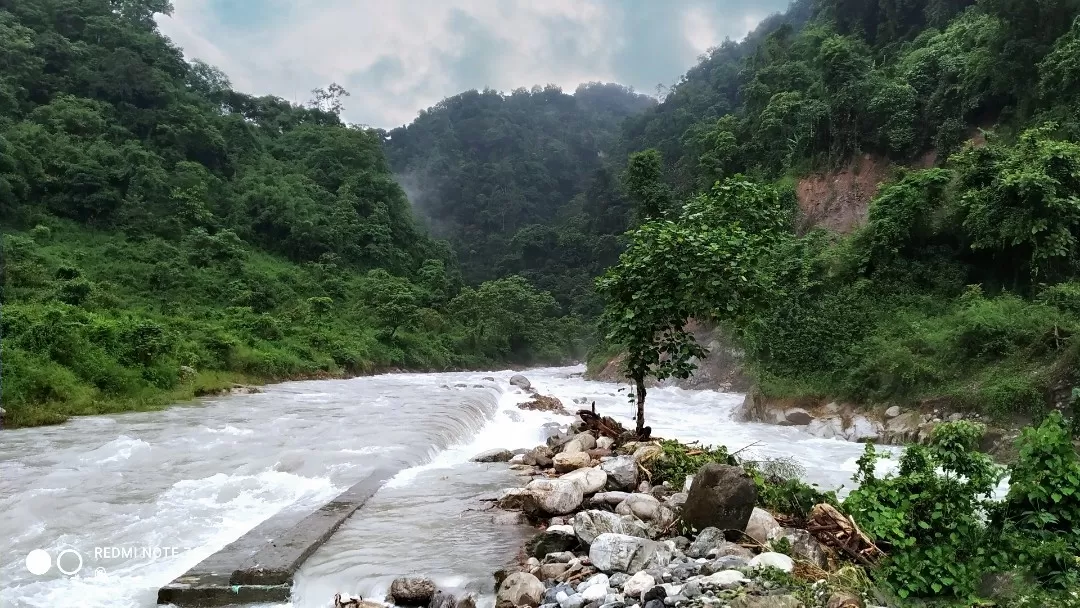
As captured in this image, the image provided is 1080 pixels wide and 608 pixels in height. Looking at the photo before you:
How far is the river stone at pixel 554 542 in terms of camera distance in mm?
6168

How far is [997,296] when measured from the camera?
56.9 feet

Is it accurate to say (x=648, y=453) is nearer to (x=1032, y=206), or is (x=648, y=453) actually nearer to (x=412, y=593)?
(x=412, y=593)

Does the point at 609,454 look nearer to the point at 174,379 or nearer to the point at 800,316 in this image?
the point at 800,316

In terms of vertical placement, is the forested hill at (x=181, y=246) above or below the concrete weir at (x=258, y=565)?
above

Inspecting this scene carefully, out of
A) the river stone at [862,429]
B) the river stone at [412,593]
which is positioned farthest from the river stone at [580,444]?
the river stone at [862,429]

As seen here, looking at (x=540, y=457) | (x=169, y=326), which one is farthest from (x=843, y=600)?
(x=169, y=326)

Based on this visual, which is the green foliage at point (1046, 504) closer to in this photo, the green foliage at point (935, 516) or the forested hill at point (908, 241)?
the green foliage at point (935, 516)

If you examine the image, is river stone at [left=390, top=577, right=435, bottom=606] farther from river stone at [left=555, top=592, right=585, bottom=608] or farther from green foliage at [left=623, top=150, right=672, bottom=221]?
green foliage at [left=623, top=150, right=672, bottom=221]

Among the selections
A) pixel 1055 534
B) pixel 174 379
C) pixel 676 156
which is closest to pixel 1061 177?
pixel 1055 534

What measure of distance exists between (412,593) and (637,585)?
179cm

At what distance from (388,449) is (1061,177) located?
17.2m

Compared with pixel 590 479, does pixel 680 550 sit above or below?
below

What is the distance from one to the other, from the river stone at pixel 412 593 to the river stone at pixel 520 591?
1.84ft

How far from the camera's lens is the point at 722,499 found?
6.00 meters
